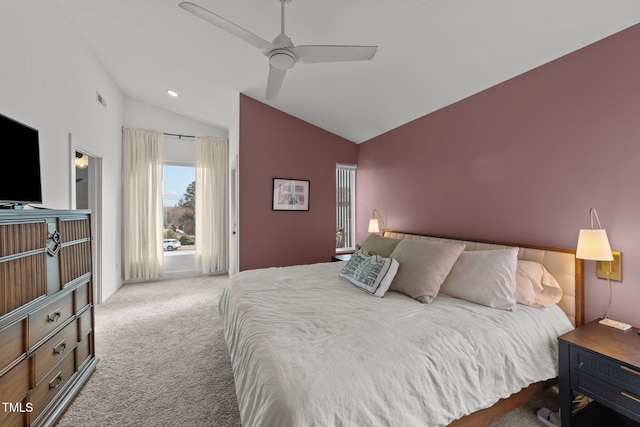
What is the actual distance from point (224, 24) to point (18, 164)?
1568 mm

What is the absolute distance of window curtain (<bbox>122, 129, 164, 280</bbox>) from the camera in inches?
180

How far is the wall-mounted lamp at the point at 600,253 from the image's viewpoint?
164cm

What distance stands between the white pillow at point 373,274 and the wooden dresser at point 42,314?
203cm

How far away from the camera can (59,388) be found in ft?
5.76

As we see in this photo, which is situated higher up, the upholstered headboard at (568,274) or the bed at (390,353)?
A: the upholstered headboard at (568,274)

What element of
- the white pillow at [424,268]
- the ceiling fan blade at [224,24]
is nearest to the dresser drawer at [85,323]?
the ceiling fan blade at [224,24]

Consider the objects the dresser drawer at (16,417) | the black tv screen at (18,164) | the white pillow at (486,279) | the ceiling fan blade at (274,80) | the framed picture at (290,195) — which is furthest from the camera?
the framed picture at (290,195)

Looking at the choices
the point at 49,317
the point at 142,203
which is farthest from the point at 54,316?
the point at 142,203

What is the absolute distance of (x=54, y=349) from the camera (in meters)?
1.70

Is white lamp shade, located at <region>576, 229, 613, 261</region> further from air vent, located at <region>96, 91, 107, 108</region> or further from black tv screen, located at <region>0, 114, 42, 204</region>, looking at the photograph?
→ air vent, located at <region>96, 91, 107, 108</region>

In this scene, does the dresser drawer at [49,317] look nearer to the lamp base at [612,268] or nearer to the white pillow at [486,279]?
the white pillow at [486,279]

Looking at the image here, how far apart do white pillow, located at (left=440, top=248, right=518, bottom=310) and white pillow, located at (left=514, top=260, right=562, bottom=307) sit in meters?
0.10

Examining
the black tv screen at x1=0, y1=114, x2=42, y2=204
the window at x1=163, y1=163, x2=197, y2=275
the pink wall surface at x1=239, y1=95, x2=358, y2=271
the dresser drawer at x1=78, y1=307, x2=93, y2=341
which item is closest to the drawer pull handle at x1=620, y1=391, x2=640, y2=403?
the pink wall surface at x1=239, y1=95, x2=358, y2=271

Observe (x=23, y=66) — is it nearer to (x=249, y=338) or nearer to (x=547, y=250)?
(x=249, y=338)
